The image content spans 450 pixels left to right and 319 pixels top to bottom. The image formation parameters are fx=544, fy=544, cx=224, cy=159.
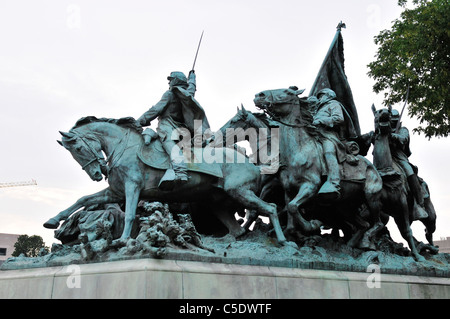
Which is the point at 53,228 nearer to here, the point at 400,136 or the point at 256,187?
the point at 256,187

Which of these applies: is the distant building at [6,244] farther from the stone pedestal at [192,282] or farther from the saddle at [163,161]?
the saddle at [163,161]

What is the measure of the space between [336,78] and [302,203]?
451cm

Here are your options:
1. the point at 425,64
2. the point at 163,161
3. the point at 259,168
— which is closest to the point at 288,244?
the point at 259,168

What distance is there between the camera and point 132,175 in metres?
8.68

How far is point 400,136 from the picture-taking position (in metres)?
10.9

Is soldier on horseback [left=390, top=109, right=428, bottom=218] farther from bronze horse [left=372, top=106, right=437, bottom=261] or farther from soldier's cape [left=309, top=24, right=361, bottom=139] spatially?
soldier's cape [left=309, top=24, right=361, bottom=139]

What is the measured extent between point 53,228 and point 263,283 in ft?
12.0

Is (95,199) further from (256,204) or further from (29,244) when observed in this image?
(29,244)

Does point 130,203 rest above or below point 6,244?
below

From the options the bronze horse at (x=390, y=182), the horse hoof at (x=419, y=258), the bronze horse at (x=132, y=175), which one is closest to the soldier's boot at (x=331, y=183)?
the bronze horse at (x=132, y=175)

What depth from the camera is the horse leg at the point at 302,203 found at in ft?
29.0

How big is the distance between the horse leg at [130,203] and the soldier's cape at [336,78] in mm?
5561

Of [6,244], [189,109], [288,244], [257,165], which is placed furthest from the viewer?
[6,244]
